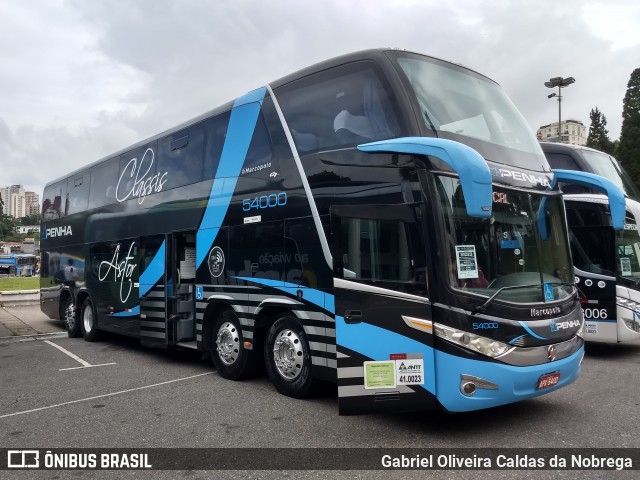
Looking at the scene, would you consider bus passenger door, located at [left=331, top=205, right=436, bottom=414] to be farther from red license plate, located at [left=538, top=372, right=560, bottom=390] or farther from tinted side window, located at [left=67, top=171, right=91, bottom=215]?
tinted side window, located at [left=67, top=171, right=91, bottom=215]

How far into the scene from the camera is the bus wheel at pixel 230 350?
24.6ft

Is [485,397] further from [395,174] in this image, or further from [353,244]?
[395,174]

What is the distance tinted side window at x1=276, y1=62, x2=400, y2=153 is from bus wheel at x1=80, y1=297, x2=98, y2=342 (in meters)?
7.81

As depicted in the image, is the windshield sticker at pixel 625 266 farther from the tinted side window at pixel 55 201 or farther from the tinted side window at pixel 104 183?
the tinted side window at pixel 55 201

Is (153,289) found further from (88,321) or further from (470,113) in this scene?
(470,113)

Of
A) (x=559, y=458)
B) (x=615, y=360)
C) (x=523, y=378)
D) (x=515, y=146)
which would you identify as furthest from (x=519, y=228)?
(x=615, y=360)

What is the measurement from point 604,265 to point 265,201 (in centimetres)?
624

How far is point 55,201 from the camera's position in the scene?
14289mm

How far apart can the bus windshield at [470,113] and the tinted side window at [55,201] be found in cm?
1073

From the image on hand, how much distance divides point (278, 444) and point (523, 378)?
2358 mm

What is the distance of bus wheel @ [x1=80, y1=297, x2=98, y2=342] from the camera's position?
1216 centimetres

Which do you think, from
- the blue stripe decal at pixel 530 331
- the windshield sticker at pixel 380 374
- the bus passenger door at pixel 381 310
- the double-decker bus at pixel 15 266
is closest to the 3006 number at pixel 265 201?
the bus passenger door at pixel 381 310

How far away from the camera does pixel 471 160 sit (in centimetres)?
445

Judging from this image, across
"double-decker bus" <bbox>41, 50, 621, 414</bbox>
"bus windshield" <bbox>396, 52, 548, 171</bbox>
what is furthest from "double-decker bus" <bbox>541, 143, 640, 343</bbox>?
"bus windshield" <bbox>396, 52, 548, 171</bbox>
